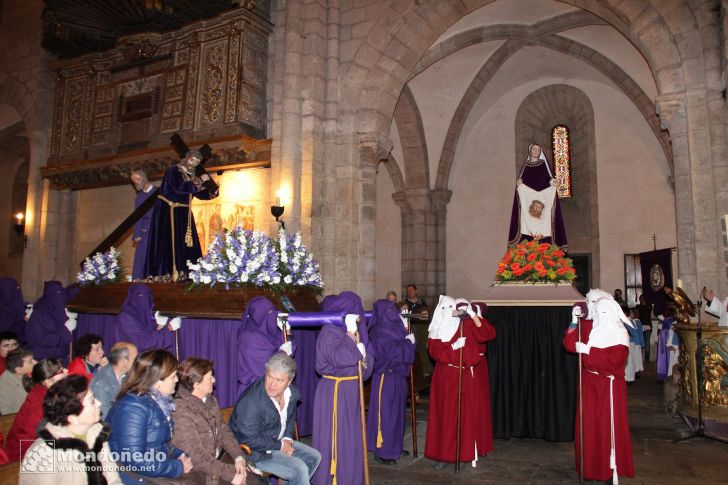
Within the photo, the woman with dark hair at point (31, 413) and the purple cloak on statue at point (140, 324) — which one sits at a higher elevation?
the purple cloak on statue at point (140, 324)

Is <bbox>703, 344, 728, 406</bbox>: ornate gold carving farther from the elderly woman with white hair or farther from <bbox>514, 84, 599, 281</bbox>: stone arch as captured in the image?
A: <bbox>514, 84, 599, 281</bbox>: stone arch

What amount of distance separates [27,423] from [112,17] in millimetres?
9884

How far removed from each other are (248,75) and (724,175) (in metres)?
7.79

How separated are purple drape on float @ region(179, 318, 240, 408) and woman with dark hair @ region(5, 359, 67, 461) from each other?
81.3 inches

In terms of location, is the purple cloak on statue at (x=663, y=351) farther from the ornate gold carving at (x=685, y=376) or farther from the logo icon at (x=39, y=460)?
the logo icon at (x=39, y=460)

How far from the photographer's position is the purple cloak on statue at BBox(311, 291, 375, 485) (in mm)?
4363

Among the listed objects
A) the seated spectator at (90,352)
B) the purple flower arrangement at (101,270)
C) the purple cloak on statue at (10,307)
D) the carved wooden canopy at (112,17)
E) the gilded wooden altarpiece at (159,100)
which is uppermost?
the carved wooden canopy at (112,17)

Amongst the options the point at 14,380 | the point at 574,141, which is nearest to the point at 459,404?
the point at 14,380

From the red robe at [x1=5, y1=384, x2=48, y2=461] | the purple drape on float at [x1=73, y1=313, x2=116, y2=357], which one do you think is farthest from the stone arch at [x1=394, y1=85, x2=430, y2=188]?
the red robe at [x1=5, y1=384, x2=48, y2=461]

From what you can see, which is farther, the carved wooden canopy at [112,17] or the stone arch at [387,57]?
the carved wooden canopy at [112,17]

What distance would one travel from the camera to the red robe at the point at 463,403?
529 cm

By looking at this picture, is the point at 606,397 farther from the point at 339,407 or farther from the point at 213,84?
the point at 213,84

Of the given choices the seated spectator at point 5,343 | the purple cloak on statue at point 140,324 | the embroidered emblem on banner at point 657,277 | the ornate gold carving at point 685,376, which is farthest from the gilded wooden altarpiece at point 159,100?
the embroidered emblem on banner at point 657,277

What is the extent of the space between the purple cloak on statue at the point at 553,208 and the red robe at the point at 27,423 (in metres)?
5.46
